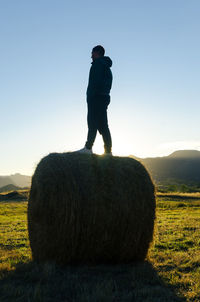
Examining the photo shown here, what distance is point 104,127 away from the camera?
7.61 m

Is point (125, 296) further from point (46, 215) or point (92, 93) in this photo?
point (92, 93)

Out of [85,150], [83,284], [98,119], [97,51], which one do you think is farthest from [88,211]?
[97,51]

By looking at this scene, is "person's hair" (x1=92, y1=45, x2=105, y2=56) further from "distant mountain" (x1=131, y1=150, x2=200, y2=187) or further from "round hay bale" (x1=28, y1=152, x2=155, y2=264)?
"distant mountain" (x1=131, y1=150, x2=200, y2=187)

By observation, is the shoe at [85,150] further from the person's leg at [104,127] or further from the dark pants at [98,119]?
the person's leg at [104,127]

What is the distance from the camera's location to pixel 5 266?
5.62m

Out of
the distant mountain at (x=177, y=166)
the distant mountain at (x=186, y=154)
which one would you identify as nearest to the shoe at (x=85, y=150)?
the distant mountain at (x=177, y=166)

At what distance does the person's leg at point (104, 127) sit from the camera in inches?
296

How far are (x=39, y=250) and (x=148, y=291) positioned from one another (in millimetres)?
2463

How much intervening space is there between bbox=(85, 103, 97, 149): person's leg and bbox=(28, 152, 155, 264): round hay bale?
1.03 meters

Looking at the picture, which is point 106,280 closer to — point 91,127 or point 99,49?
point 91,127

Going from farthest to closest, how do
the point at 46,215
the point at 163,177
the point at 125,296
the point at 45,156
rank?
the point at 163,177
the point at 45,156
the point at 46,215
the point at 125,296

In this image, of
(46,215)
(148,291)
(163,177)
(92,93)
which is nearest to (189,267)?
(148,291)

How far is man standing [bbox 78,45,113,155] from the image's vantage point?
735 centimetres

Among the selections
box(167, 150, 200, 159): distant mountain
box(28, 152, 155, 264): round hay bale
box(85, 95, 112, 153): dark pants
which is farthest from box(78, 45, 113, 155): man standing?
box(167, 150, 200, 159): distant mountain
